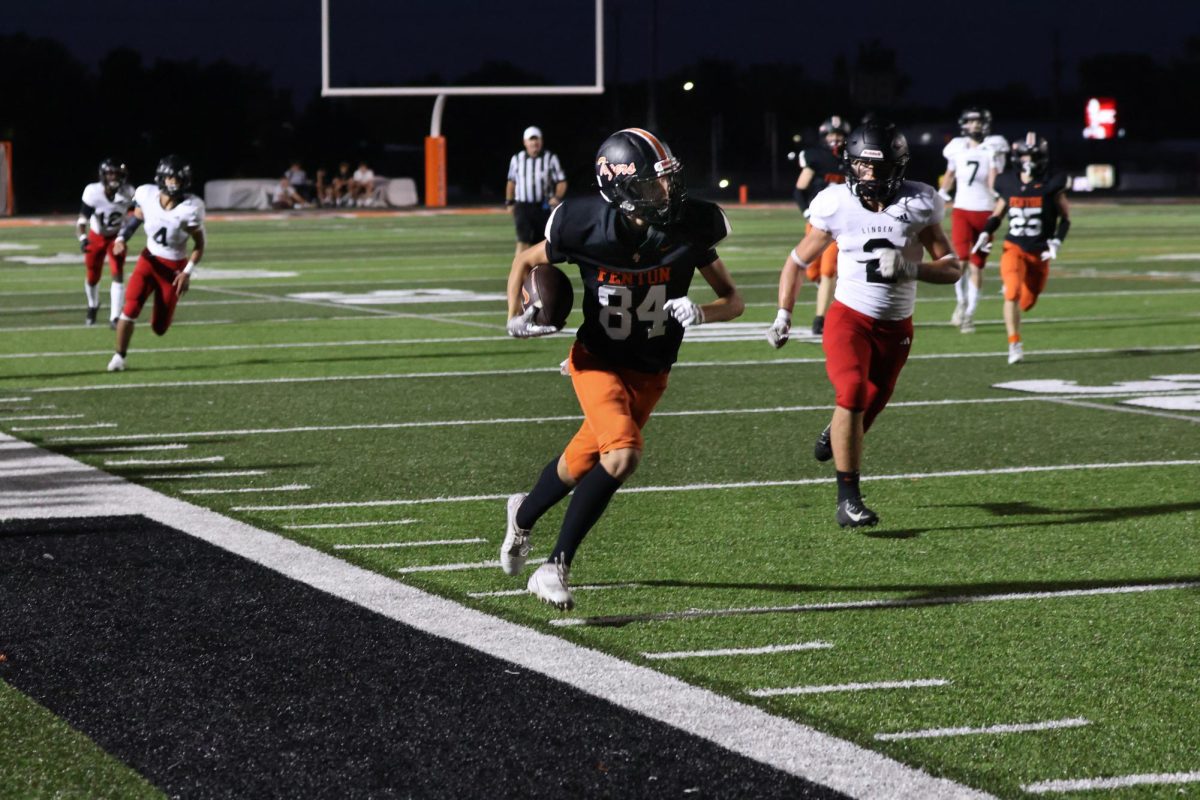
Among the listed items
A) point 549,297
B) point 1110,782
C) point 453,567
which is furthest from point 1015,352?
point 1110,782

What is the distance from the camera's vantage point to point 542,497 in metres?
6.64

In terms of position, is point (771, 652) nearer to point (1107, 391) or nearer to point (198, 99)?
point (1107, 391)

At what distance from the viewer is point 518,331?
627 cm

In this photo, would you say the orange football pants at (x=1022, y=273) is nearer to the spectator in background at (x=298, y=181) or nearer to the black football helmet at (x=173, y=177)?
the black football helmet at (x=173, y=177)

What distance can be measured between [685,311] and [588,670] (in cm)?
132

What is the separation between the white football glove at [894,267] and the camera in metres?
7.93

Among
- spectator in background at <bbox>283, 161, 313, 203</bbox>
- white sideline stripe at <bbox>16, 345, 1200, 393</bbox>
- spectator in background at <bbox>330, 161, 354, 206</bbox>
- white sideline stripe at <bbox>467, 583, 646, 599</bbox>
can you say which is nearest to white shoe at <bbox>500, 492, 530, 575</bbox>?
white sideline stripe at <bbox>467, 583, 646, 599</bbox>

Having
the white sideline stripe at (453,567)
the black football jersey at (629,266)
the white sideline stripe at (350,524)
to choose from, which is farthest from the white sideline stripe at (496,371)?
the black football jersey at (629,266)

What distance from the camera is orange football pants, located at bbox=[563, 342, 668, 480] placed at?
21.0 ft

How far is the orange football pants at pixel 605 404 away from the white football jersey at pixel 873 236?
1706 mm

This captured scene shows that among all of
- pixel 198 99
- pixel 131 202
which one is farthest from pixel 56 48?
pixel 131 202

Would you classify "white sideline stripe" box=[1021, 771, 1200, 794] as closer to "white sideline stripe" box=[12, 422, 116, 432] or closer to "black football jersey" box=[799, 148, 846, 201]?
"white sideline stripe" box=[12, 422, 116, 432]

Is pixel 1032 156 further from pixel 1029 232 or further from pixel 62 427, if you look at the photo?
pixel 62 427

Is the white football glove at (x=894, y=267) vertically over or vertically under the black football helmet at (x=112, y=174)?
under
